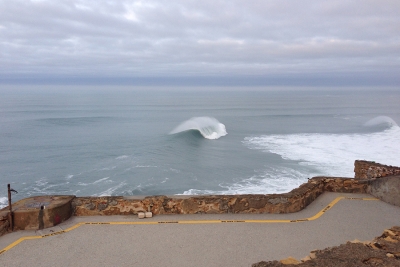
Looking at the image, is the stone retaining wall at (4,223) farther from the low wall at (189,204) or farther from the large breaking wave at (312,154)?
the large breaking wave at (312,154)

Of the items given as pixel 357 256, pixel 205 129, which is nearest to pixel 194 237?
pixel 357 256

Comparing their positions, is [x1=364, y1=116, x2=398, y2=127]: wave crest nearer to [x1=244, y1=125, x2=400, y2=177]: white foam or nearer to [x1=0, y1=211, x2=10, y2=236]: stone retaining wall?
[x1=244, y1=125, x2=400, y2=177]: white foam

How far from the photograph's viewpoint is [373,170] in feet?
36.0

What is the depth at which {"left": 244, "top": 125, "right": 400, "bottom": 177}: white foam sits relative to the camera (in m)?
25.1

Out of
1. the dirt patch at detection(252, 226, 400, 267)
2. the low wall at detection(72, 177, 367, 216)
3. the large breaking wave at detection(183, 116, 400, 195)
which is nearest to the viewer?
the dirt patch at detection(252, 226, 400, 267)

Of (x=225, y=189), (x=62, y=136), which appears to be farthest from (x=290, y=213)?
(x=62, y=136)

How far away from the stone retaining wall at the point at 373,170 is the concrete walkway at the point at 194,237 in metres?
2.19

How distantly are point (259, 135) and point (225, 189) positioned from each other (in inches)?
886

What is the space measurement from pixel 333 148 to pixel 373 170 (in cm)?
2140

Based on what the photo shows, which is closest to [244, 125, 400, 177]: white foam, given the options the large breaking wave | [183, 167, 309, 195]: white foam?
the large breaking wave

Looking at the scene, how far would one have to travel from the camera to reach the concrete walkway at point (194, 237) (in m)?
6.20

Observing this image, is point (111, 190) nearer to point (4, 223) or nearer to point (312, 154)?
point (4, 223)

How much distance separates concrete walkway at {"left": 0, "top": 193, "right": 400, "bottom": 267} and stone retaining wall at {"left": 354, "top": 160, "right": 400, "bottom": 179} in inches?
86.4

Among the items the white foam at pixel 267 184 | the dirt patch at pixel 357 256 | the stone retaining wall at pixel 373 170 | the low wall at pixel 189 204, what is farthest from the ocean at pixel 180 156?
the dirt patch at pixel 357 256
